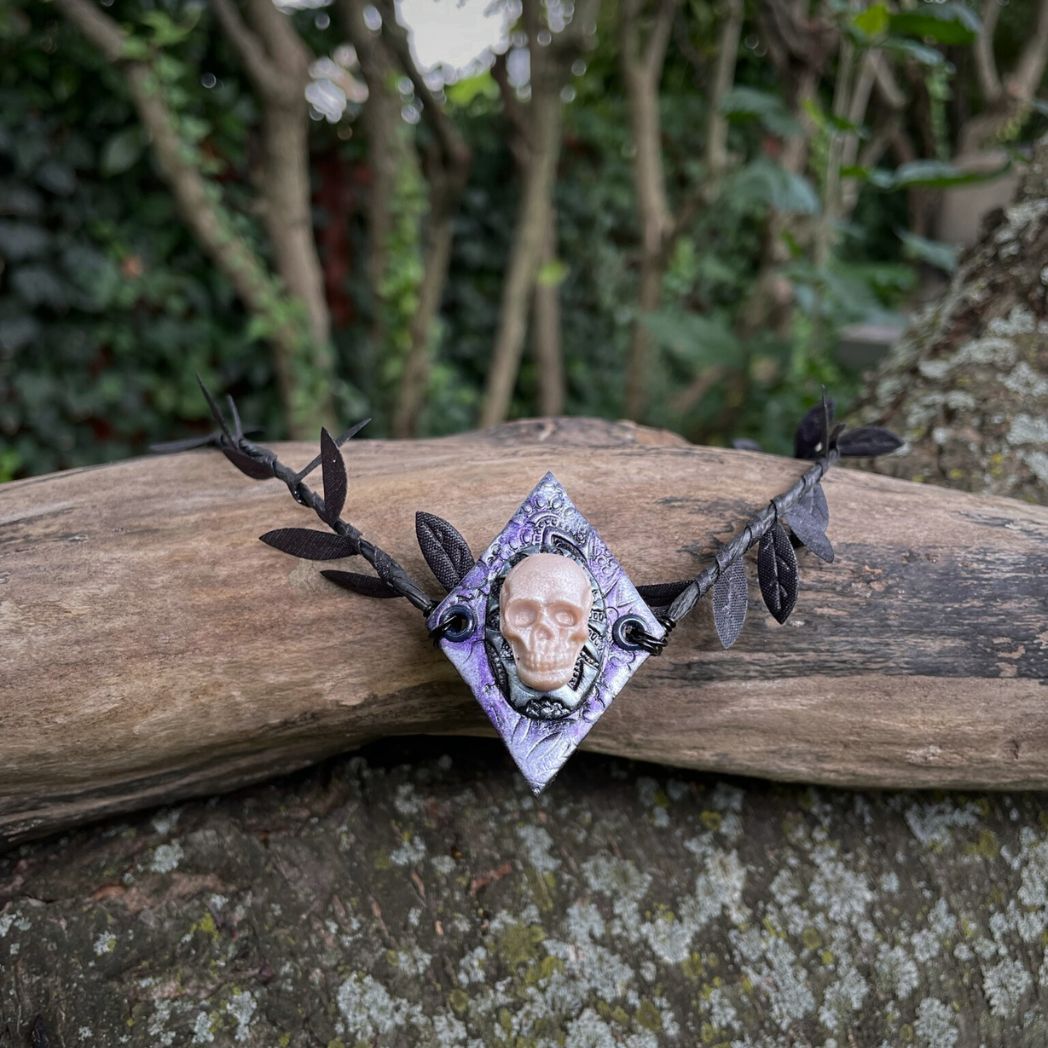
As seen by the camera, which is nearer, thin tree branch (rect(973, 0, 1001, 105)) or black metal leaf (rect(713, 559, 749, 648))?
black metal leaf (rect(713, 559, 749, 648))

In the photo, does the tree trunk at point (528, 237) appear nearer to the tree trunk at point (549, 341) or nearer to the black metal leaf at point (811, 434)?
the tree trunk at point (549, 341)

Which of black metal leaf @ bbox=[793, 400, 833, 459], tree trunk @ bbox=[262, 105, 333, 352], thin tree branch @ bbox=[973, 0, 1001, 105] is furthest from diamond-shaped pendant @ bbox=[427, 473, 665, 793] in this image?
thin tree branch @ bbox=[973, 0, 1001, 105]

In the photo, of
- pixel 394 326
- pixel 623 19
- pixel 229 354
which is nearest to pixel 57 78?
pixel 229 354

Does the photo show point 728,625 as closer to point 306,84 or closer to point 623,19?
point 306,84

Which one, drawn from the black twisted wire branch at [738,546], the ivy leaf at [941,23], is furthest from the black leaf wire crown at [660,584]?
the ivy leaf at [941,23]

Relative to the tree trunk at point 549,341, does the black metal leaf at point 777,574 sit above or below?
above

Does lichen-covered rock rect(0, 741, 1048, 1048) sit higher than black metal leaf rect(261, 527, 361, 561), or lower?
lower

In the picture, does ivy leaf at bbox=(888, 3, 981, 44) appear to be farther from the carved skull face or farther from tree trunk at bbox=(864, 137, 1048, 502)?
the carved skull face
